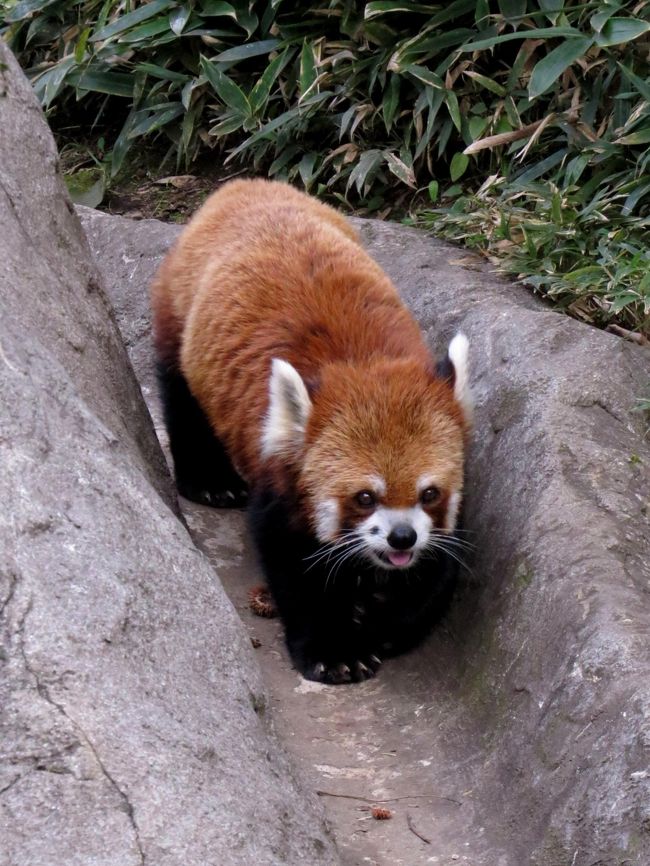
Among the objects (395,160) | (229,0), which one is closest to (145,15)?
(229,0)

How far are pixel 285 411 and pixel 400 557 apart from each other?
0.60 metres

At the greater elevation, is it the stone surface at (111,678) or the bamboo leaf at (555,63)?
the stone surface at (111,678)

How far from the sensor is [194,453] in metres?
5.11

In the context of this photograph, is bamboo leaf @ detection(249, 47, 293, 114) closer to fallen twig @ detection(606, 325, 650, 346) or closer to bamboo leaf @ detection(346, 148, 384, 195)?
bamboo leaf @ detection(346, 148, 384, 195)

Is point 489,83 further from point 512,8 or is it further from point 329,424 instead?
point 329,424

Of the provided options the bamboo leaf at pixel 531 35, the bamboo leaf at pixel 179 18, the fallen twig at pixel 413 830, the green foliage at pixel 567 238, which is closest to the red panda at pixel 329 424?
the fallen twig at pixel 413 830

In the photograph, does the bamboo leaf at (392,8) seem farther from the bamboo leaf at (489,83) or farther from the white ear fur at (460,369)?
the white ear fur at (460,369)

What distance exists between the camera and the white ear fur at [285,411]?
12.3ft

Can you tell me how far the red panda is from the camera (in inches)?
148

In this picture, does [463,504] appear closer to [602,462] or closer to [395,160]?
[602,462]

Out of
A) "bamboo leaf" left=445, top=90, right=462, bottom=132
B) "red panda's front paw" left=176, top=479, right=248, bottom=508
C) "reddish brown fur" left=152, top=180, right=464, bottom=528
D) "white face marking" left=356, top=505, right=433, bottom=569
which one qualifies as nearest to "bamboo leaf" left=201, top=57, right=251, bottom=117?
"bamboo leaf" left=445, top=90, right=462, bottom=132

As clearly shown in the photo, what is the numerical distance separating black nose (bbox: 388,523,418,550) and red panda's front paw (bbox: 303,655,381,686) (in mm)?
581

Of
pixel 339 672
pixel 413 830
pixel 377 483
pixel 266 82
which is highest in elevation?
pixel 377 483

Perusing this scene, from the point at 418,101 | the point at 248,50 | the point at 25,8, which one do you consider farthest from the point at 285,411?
the point at 25,8
